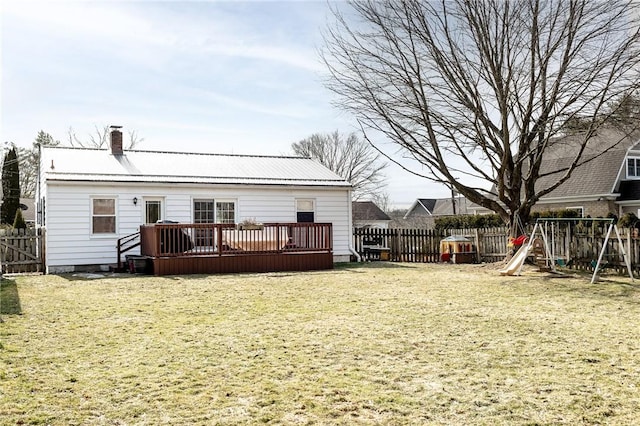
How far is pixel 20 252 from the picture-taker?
1650 centimetres

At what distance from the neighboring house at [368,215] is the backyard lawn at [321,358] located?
43.3 metres

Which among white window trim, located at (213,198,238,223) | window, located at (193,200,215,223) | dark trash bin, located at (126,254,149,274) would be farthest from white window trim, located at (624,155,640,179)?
dark trash bin, located at (126,254,149,274)

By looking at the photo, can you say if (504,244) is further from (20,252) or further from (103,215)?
(20,252)

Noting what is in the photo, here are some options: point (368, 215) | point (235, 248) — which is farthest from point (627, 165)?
point (368, 215)

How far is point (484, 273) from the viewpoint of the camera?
49.3ft

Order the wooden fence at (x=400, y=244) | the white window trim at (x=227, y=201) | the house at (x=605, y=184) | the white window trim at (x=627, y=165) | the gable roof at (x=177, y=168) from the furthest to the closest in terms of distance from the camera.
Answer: the white window trim at (x=627, y=165) < the house at (x=605, y=184) < the wooden fence at (x=400, y=244) < the white window trim at (x=227, y=201) < the gable roof at (x=177, y=168)

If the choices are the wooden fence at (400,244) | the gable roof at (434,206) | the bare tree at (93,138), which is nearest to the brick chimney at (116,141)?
the wooden fence at (400,244)

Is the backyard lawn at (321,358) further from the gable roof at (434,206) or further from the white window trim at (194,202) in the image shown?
the gable roof at (434,206)

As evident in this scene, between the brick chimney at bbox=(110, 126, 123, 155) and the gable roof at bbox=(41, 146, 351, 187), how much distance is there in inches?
10.1

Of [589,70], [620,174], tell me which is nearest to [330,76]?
[589,70]

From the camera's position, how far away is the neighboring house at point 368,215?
2129 inches

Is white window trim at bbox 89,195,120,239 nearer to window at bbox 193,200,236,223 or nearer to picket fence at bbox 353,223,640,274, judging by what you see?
window at bbox 193,200,236,223

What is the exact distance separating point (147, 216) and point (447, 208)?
47.4 m

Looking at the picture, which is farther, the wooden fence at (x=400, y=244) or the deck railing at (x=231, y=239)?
the wooden fence at (x=400, y=244)
